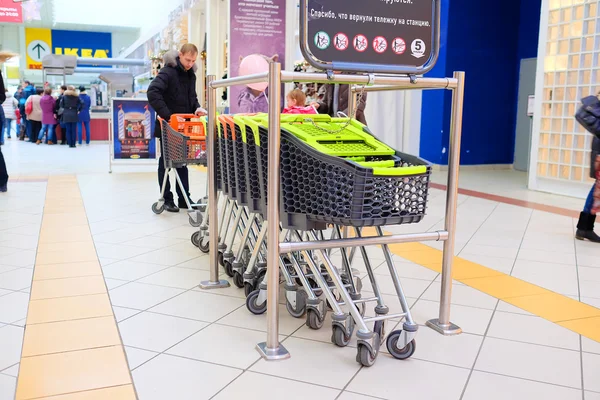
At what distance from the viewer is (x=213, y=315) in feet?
8.84

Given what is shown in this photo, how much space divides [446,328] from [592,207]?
2415 mm

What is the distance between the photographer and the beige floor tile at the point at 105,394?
6.20ft

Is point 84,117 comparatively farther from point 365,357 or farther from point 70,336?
point 365,357

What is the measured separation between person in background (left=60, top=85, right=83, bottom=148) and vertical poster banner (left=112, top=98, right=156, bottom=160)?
5.50 meters

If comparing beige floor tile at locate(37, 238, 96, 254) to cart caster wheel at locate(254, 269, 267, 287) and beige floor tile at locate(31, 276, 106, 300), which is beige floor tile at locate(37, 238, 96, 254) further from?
cart caster wheel at locate(254, 269, 267, 287)

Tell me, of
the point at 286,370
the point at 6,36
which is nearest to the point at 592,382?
the point at 286,370

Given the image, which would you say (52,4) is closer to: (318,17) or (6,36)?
(6,36)

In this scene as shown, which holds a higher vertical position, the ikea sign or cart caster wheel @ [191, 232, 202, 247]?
the ikea sign

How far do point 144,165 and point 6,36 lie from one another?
17.4m

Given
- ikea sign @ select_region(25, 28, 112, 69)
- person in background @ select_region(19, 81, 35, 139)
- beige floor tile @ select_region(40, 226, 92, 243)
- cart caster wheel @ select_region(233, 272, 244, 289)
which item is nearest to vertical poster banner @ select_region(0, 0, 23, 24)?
person in background @ select_region(19, 81, 35, 139)

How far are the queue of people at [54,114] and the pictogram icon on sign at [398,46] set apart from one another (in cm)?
1246

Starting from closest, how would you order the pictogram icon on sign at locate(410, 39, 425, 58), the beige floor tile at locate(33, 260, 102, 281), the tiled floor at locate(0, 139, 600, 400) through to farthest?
the tiled floor at locate(0, 139, 600, 400) < the pictogram icon on sign at locate(410, 39, 425, 58) < the beige floor tile at locate(33, 260, 102, 281)

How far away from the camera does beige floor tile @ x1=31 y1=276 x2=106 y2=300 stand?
293cm

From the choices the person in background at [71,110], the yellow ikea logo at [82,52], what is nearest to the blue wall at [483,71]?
the person in background at [71,110]
